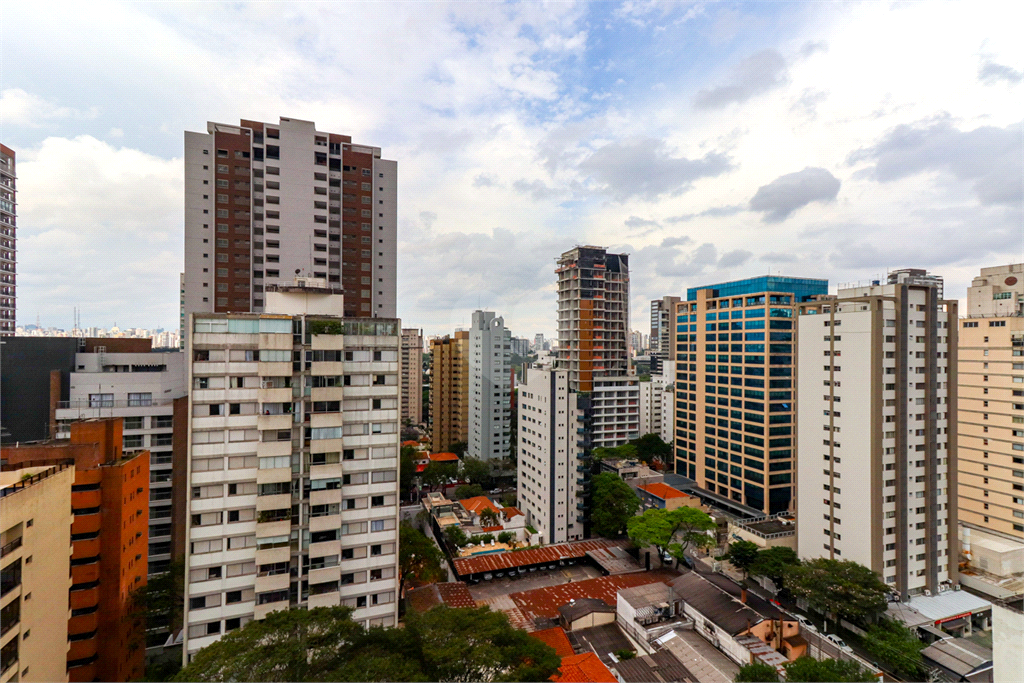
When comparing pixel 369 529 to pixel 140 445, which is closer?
pixel 369 529

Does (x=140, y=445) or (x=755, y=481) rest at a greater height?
(x=140, y=445)

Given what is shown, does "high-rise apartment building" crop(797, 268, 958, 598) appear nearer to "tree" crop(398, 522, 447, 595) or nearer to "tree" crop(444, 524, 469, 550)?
"tree" crop(444, 524, 469, 550)

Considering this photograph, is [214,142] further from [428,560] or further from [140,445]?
[428,560]

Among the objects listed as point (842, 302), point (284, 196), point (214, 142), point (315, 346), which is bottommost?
point (315, 346)

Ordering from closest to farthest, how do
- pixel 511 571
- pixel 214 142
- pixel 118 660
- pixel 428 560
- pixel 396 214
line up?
pixel 118 660 < pixel 428 560 < pixel 511 571 < pixel 214 142 < pixel 396 214

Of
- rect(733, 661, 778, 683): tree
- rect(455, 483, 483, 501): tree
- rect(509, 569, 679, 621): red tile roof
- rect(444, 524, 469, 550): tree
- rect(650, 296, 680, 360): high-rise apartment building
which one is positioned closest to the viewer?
rect(733, 661, 778, 683): tree

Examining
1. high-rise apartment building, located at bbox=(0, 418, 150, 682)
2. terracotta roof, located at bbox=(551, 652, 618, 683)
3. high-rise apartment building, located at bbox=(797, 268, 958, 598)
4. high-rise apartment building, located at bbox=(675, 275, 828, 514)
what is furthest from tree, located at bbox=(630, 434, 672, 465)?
high-rise apartment building, located at bbox=(0, 418, 150, 682)

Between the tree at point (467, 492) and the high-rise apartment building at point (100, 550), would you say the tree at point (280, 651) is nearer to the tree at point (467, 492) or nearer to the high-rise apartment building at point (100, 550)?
the high-rise apartment building at point (100, 550)

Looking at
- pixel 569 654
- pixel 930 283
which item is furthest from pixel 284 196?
pixel 930 283
